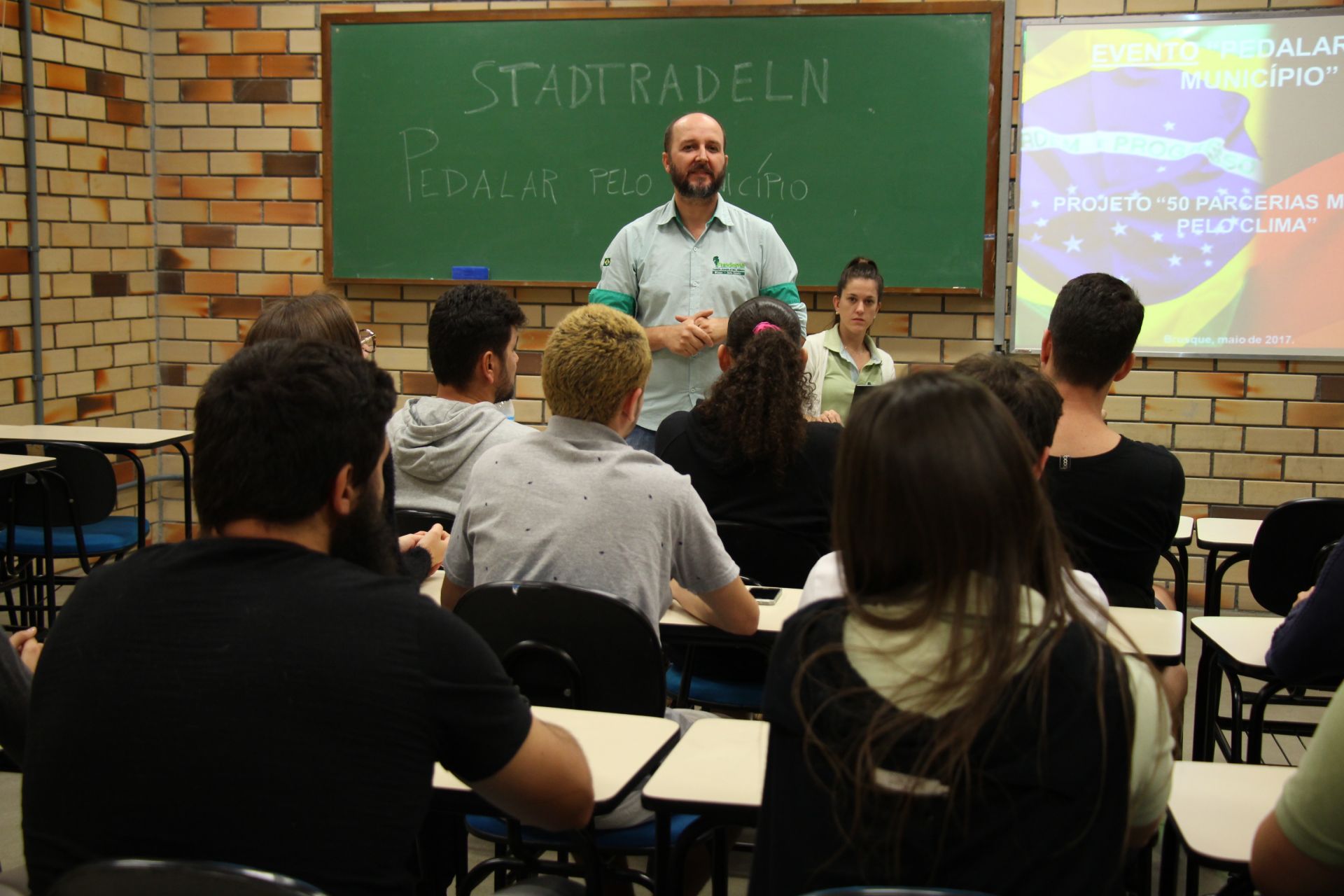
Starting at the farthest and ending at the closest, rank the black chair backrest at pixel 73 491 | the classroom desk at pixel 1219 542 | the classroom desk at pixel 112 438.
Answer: the classroom desk at pixel 112 438 < the black chair backrest at pixel 73 491 < the classroom desk at pixel 1219 542

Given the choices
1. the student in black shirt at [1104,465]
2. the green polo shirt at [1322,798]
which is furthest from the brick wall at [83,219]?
the green polo shirt at [1322,798]

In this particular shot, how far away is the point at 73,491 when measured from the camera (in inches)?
150

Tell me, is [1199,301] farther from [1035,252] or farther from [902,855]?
[902,855]

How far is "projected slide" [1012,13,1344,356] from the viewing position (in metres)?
4.27

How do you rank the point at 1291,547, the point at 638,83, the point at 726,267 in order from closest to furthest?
the point at 1291,547
the point at 726,267
the point at 638,83

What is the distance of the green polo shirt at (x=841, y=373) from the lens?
14.4 ft

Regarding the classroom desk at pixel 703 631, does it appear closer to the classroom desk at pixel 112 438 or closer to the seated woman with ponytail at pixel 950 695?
the seated woman with ponytail at pixel 950 695

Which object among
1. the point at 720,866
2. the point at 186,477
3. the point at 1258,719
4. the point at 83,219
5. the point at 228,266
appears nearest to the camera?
the point at 720,866

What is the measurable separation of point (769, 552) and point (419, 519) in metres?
0.76

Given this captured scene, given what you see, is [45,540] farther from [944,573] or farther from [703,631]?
[944,573]

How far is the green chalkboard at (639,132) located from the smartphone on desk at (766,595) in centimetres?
249

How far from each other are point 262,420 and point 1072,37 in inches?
157

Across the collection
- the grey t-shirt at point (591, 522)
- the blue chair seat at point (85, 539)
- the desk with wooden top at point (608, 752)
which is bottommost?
the blue chair seat at point (85, 539)

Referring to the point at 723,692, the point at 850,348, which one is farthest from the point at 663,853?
the point at 850,348
